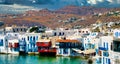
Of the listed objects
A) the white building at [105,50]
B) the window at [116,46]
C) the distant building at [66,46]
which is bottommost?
the distant building at [66,46]

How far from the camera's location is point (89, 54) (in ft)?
149

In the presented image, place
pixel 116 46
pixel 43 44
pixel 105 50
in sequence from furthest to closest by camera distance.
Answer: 1. pixel 43 44
2. pixel 105 50
3. pixel 116 46

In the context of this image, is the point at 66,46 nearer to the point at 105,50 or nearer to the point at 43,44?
the point at 43,44

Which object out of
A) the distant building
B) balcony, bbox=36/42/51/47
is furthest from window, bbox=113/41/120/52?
balcony, bbox=36/42/51/47

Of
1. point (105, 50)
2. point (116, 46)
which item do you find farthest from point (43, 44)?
A: point (116, 46)

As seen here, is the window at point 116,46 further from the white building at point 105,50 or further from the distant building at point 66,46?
the distant building at point 66,46

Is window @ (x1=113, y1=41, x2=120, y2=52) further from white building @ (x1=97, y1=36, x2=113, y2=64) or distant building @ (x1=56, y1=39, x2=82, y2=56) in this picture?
distant building @ (x1=56, y1=39, x2=82, y2=56)

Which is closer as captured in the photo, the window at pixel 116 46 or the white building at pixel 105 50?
the window at pixel 116 46

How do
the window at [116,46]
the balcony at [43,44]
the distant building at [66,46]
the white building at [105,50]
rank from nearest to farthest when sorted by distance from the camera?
the window at [116,46], the white building at [105,50], the distant building at [66,46], the balcony at [43,44]

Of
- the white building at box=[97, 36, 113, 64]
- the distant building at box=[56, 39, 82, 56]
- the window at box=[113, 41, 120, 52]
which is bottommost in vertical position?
the distant building at box=[56, 39, 82, 56]

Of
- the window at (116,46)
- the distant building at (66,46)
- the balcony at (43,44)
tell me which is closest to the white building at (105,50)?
the window at (116,46)

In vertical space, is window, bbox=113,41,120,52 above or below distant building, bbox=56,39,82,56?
above

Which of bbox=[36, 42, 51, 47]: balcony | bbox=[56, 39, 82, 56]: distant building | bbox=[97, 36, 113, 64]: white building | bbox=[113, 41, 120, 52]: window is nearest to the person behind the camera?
bbox=[113, 41, 120, 52]: window

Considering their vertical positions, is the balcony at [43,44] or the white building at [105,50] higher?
the white building at [105,50]
